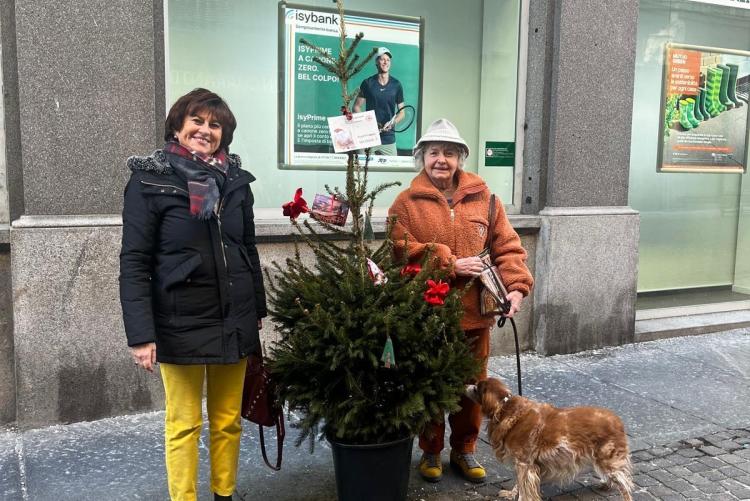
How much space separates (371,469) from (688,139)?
236 inches

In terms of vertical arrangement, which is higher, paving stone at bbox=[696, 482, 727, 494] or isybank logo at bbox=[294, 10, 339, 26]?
isybank logo at bbox=[294, 10, 339, 26]

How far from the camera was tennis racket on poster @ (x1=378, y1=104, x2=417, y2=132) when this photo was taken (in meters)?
6.18

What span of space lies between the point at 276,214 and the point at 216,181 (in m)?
2.61

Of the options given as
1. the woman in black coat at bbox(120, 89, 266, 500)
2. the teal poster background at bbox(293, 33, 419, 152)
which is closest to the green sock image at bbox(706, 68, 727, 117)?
the teal poster background at bbox(293, 33, 419, 152)

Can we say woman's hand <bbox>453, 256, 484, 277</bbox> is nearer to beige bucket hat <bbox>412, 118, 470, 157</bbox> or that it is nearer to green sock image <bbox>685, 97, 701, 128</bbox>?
beige bucket hat <bbox>412, 118, 470, 157</bbox>

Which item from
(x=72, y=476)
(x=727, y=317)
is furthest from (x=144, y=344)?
(x=727, y=317)

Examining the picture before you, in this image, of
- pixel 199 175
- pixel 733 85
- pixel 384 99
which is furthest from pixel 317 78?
pixel 733 85

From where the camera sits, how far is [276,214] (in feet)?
18.4

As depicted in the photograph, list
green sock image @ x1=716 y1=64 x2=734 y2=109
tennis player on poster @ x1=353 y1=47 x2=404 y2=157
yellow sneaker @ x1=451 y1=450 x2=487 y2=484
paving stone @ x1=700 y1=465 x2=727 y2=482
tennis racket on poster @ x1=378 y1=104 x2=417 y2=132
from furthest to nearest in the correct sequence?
1. green sock image @ x1=716 y1=64 x2=734 y2=109
2. tennis racket on poster @ x1=378 y1=104 x2=417 y2=132
3. tennis player on poster @ x1=353 y1=47 x2=404 y2=157
4. paving stone @ x1=700 y1=465 x2=727 y2=482
5. yellow sneaker @ x1=451 y1=450 x2=487 y2=484

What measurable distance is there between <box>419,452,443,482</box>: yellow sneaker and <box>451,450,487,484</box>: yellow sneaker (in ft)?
0.31

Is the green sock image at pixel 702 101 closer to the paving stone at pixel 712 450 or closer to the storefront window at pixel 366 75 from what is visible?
the storefront window at pixel 366 75

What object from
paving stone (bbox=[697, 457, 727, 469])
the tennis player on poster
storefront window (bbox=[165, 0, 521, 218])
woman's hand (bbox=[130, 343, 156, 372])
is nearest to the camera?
woman's hand (bbox=[130, 343, 156, 372])

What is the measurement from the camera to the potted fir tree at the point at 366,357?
3.05m

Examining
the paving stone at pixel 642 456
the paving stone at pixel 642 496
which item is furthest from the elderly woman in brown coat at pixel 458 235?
the paving stone at pixel 642 456
